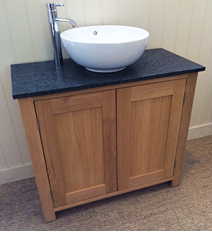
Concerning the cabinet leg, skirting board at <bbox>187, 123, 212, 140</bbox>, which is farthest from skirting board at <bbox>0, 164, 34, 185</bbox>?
skirting board at <bbox>187, 123, 212, 140</bbox>

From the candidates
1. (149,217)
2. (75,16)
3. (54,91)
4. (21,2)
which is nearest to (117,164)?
(149,217)

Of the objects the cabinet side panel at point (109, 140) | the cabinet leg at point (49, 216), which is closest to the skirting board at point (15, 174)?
the cabinet leg at point (49, 216)

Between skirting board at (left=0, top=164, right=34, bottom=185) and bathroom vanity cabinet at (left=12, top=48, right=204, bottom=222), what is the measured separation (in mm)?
441

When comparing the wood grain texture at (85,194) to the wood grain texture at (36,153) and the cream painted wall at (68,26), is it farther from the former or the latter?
the cream painted wall at (68,26)

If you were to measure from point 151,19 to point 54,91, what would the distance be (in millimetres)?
861

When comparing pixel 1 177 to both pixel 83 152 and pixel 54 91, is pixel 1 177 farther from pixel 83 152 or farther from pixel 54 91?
pixel 54 91

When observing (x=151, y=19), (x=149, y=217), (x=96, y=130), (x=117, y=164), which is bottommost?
(x=149, y=217)

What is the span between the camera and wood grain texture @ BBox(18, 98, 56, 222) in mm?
1028

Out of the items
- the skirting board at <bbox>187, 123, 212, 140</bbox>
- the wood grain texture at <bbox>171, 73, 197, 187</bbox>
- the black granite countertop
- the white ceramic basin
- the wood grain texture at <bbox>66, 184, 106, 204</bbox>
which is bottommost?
the skirting board at <bbox>187, 123, 212, 140</bbox>

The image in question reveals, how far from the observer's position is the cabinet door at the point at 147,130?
1.18 meters

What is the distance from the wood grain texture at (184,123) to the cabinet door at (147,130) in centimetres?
3

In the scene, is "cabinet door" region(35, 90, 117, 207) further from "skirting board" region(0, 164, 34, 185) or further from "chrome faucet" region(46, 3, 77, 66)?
"skirting board" region(0, 164, 34, 185)

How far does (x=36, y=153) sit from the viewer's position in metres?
1.14

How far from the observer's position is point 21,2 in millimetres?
1239
